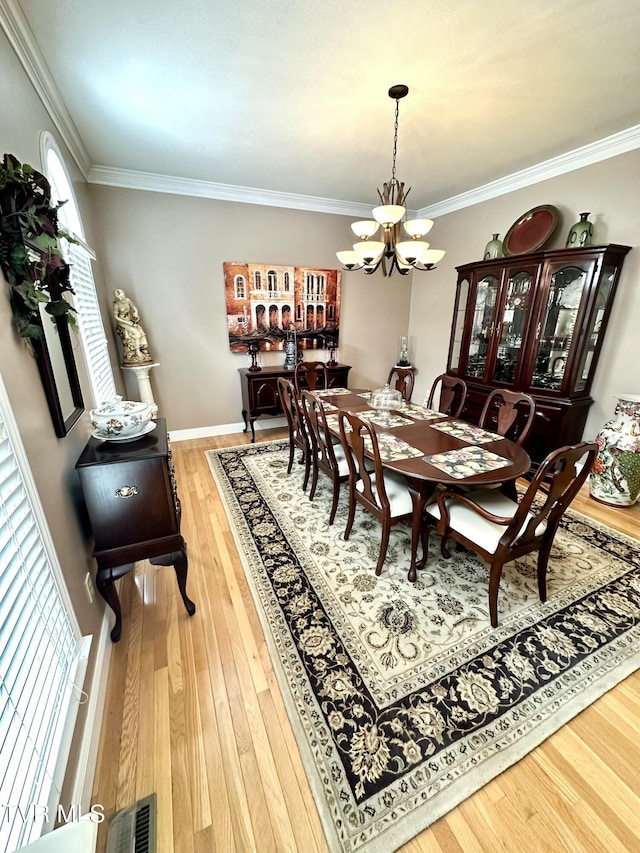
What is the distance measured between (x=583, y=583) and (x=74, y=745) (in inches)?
98.0

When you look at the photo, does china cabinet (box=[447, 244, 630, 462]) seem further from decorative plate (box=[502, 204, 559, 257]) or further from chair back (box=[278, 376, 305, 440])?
chair back (box=[278, 376, 305, 440])

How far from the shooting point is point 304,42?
5.55 ft

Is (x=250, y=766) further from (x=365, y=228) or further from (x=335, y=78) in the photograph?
(x=335, y=78)

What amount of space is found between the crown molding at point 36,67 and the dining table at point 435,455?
8.21 feet

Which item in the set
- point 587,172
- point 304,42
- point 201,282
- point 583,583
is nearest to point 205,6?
point 304,42

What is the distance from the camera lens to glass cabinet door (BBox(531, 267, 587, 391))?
9.22 feet

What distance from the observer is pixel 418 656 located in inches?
60.5

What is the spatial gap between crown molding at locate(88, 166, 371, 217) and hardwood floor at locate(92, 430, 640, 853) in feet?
12.4

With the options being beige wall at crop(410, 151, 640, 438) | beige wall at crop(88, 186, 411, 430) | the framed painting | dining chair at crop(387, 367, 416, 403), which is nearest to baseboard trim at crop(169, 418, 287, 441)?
beige wall at crop(88, 186, 411, 430)

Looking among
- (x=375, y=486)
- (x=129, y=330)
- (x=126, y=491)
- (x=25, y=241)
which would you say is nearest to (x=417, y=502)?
(x=375, y=486)

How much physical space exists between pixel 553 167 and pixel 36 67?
12.7ft

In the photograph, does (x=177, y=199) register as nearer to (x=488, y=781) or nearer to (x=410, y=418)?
(x=410, y=418)

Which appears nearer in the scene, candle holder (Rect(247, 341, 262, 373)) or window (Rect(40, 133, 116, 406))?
window (Rect(40, 133, 116, 406))

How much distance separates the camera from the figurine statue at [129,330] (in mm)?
3309
